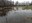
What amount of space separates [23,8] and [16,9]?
0.22 meters

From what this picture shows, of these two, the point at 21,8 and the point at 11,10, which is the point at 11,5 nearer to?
the point at 11,10

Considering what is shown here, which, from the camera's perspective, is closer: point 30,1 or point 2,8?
point 2,8

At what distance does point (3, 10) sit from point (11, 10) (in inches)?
9.6

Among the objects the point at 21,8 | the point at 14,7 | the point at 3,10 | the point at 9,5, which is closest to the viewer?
the point at 3,10

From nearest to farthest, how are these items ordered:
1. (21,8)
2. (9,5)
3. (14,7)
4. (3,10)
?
(3,10) → (9,5) → (14,7) → (21,8)

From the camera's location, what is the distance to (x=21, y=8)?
1.46 meters

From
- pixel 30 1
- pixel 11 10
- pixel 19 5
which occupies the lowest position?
pixel 11 10

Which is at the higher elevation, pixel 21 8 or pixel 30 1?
pixel 30 1

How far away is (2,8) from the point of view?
3.71 ft

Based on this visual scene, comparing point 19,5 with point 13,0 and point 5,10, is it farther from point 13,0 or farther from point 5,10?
point 5,10

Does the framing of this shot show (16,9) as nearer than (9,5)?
No

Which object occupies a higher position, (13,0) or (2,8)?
(13,0)

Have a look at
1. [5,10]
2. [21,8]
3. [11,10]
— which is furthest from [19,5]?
[5,10]

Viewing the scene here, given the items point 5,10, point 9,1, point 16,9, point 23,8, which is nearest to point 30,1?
point 23,8
